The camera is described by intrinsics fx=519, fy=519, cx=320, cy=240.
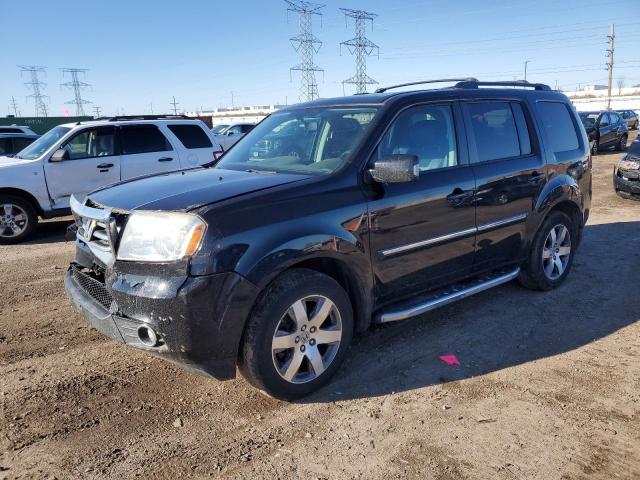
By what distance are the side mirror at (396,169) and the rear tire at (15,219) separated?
7.03 m

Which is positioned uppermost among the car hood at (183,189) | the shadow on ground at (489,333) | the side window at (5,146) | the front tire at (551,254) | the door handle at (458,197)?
the side window at (5,146)

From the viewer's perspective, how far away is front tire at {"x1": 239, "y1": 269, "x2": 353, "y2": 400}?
3.05 meters

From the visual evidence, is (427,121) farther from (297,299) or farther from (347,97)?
(297,299)

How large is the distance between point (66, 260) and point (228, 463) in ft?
16.6

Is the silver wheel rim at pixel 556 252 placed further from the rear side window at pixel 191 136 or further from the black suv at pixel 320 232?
the rear side window at pixel 191 136

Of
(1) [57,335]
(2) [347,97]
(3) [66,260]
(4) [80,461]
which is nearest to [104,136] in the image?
(3) [66,260]

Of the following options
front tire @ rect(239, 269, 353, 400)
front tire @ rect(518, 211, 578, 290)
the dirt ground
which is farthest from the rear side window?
front tire @ rect(239, 269, 353, 400)

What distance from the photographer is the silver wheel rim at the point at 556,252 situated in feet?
17.1

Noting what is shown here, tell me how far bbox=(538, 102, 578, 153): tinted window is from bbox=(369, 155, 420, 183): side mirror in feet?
8.10

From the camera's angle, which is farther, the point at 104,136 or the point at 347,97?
the point at 104,136

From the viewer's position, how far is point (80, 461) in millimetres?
2770

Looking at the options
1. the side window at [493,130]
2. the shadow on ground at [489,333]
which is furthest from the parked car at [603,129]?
the side window at [493,130]

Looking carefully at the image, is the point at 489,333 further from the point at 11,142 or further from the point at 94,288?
the point at 11,142

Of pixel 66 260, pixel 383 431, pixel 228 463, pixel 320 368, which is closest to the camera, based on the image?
pixel 228 463
